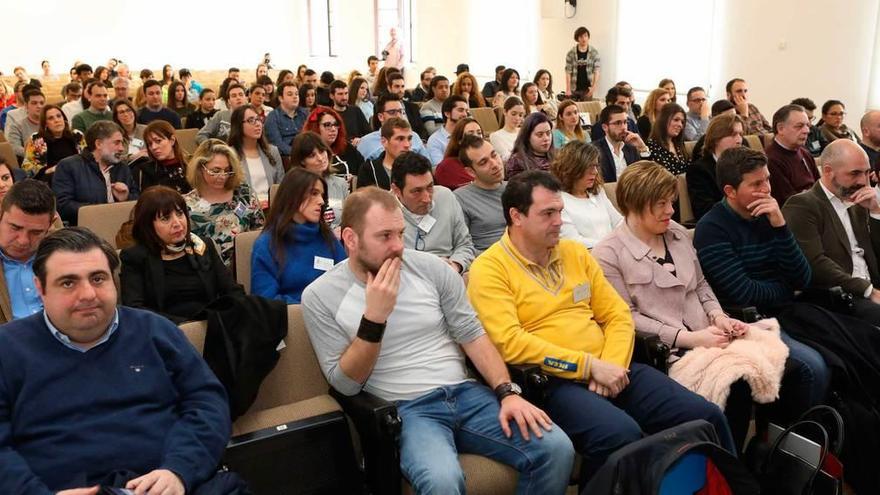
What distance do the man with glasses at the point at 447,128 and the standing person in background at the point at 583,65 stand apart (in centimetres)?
528

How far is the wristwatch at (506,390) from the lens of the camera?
2273 mm

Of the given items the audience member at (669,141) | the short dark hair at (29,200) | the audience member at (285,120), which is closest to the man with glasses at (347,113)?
the audience member at (285,120)

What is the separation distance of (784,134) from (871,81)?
382 centimetres

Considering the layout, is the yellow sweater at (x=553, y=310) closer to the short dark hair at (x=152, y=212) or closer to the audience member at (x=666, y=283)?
the audience member at (x=666, y=283)

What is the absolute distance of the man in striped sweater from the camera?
299cm

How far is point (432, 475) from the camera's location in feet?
6.41

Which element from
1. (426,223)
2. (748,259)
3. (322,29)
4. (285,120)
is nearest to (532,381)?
(748,259)

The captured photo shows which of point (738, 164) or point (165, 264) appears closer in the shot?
point (165, 264)

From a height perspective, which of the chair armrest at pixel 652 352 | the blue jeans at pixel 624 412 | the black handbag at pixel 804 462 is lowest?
the black handbag at pixel 804 462

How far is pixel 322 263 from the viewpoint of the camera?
3105 millimetres

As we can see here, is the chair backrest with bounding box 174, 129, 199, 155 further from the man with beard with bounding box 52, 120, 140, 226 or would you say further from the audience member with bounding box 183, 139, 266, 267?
the audience member with bounding box 183, 139, 266, 267

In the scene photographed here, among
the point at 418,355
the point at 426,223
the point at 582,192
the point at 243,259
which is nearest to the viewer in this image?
the point at 418,355

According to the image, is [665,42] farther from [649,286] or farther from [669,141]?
[649,286]

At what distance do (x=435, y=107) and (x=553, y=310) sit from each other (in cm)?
576
